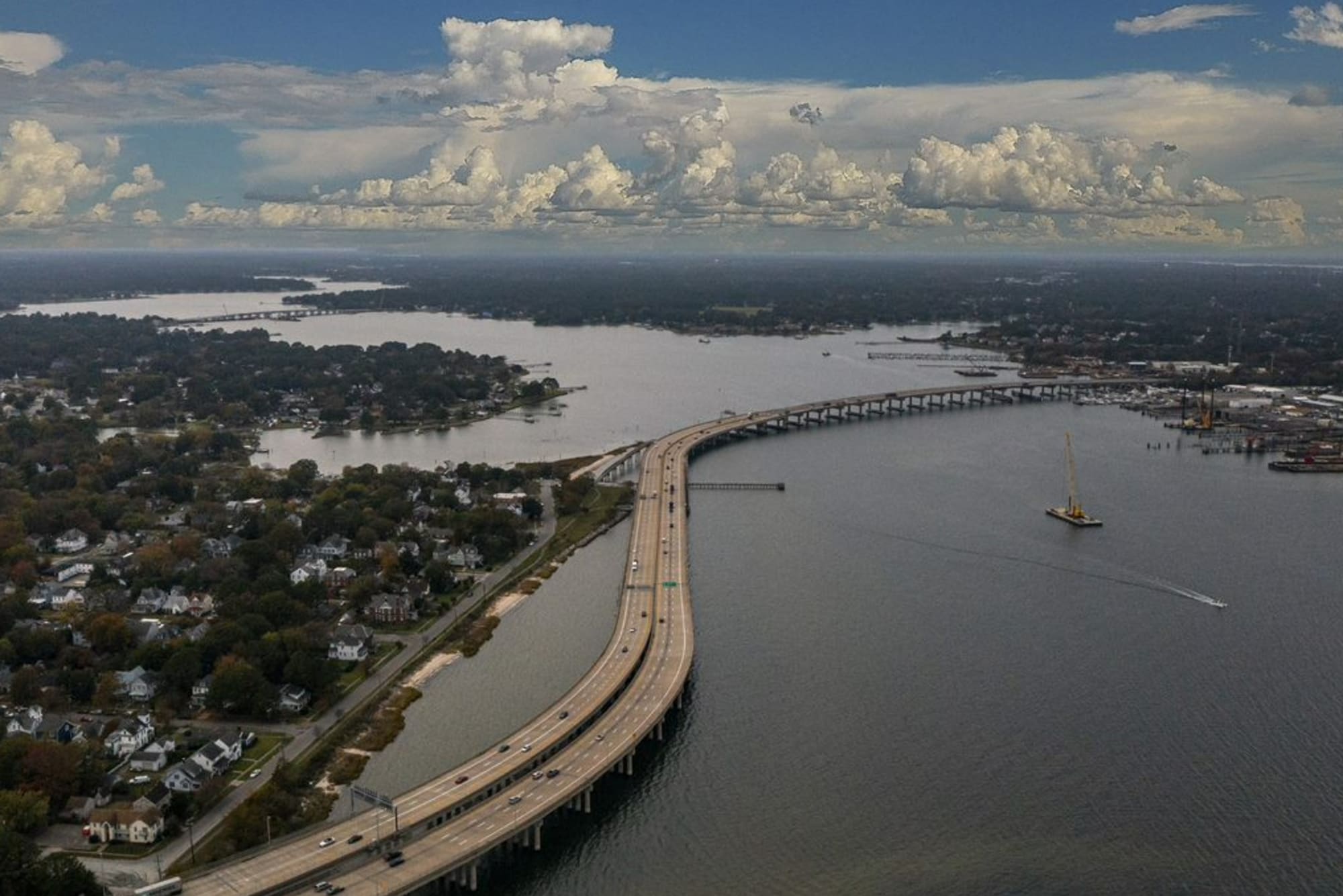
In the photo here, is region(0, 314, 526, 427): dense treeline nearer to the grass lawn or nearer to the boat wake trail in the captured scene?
the boat wake trail

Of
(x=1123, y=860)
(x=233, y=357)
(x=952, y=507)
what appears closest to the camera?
(x=1123, y=860)

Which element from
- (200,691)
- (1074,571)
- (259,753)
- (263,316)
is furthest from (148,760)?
(263,316)

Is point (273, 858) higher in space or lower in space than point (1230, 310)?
lower

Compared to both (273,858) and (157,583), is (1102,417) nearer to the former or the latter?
(157,583)

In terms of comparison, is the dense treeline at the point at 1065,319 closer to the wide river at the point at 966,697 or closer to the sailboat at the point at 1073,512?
the sailboat at the point at 1073,512

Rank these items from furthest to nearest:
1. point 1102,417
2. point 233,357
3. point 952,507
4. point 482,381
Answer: point 233,357 → point 482,381 → point 1102,417 → point 952,507

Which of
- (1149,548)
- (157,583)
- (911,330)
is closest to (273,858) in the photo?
(157,583)

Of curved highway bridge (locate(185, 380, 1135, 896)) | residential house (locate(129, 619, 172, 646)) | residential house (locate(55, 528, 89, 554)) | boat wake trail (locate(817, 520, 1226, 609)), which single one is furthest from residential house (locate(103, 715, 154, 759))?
boat wake trail (locate(817, 520, 1226, 609))
